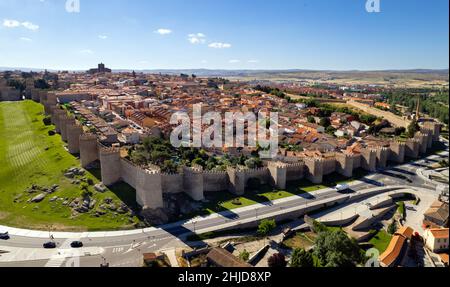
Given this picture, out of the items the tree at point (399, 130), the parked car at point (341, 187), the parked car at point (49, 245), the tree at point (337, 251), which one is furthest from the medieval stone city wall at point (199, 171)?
the tree at point (399, 130)

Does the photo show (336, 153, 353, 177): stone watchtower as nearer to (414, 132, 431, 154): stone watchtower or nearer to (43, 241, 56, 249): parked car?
(414, 132, 431, 154): stone watchtower

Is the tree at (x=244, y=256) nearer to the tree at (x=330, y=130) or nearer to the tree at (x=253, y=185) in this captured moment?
the tree at (x=253, y=185)

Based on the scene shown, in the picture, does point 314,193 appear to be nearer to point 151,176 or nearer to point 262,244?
point 262,244

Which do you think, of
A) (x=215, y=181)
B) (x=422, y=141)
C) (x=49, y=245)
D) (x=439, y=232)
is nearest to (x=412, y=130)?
(x=422, y=141)

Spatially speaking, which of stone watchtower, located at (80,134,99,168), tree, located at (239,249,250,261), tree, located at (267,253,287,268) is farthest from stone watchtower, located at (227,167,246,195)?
stone watchtower, located at (80,134,99,168)

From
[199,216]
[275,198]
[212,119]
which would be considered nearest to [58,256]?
[199,216]

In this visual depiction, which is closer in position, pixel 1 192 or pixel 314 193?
pixel 1 192

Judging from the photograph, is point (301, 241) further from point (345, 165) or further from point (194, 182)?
point (345, 165)
